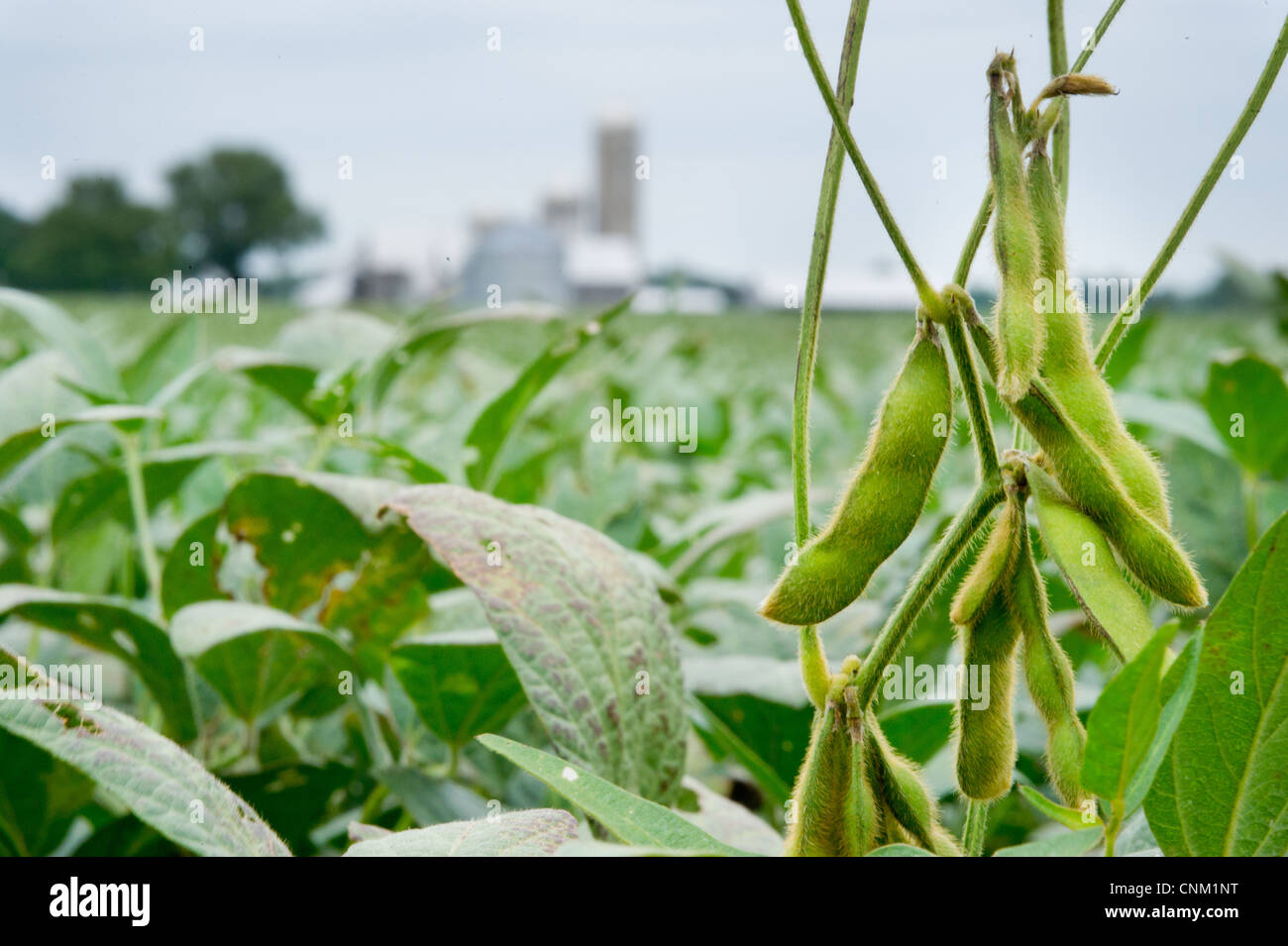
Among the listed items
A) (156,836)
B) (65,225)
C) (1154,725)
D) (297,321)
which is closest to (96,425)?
Answer: (297,321)

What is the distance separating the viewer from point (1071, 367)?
1.61ft

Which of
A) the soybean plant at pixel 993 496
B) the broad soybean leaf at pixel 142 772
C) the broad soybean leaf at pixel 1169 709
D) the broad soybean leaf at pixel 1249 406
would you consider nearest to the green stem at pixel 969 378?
the soybean plant at pixel 993 496

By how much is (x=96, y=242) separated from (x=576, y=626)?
3671 mm

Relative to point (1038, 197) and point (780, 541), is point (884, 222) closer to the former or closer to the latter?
point (1038, 197)

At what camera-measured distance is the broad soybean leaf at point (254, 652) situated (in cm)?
72

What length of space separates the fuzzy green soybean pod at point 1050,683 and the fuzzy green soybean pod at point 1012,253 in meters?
0.08

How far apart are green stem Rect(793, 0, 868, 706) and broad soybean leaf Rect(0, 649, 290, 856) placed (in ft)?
0.90

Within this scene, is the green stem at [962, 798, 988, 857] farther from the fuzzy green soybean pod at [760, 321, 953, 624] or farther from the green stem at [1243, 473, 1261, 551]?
the green stem at [1243, 473, 1261, 551]

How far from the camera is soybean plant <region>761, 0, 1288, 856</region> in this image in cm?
46

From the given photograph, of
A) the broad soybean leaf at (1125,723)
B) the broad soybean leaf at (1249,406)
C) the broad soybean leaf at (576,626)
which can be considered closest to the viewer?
the broad soybean leaf at (1125,723)

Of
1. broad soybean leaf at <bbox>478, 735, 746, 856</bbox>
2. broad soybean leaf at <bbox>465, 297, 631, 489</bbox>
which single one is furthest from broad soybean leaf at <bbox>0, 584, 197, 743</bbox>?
broad soybean leaf at <bbox>478, 735, 746, 856</bbox>

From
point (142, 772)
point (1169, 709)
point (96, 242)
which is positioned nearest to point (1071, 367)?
point (1169, 709)

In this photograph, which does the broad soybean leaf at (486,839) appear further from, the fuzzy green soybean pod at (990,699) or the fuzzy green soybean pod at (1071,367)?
the fuzzy green soybean pod at (1071,367)

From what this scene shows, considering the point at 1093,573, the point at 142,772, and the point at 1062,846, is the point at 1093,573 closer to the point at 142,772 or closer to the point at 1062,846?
the point at 1062,846
